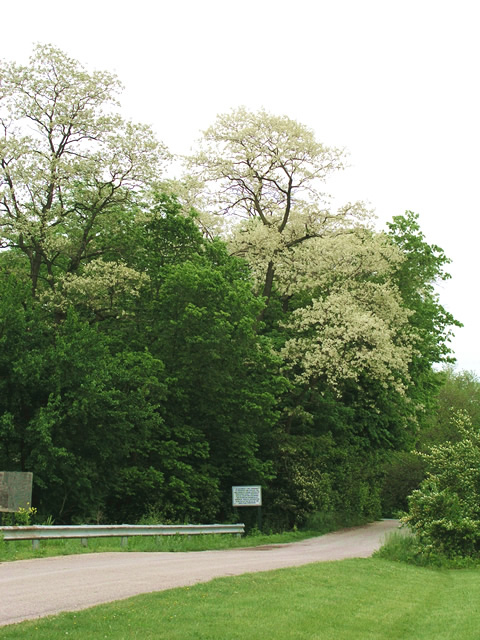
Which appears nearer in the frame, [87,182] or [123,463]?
[123,463]

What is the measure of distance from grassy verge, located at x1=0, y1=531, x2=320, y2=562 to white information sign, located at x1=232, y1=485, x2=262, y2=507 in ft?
4.21

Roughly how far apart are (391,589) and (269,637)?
5885 millimetres

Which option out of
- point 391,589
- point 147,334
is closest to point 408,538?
point 391,589

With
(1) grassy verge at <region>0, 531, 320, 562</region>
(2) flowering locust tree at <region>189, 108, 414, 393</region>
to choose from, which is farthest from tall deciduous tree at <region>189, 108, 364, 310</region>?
(1) grassy verge at <region>0, 531, 320, 562</region>

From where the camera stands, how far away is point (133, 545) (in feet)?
64.7

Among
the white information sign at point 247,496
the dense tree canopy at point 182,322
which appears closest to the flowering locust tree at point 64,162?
the dense tree canopy at point 182,322

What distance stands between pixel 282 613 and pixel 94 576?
4170 mm

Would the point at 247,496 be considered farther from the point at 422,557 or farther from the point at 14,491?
the point at 14,491

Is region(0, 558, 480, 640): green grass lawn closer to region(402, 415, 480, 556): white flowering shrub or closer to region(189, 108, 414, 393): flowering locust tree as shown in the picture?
region(402, 415, 480, 556): white flowering shrub

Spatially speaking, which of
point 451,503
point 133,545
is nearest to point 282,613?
point 133,545

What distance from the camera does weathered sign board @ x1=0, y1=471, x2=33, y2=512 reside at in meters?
18.7

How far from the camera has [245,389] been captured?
30.2m

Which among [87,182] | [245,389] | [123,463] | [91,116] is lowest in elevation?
[123,463]

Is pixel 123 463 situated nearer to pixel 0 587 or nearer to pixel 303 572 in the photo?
pixel 303 572
